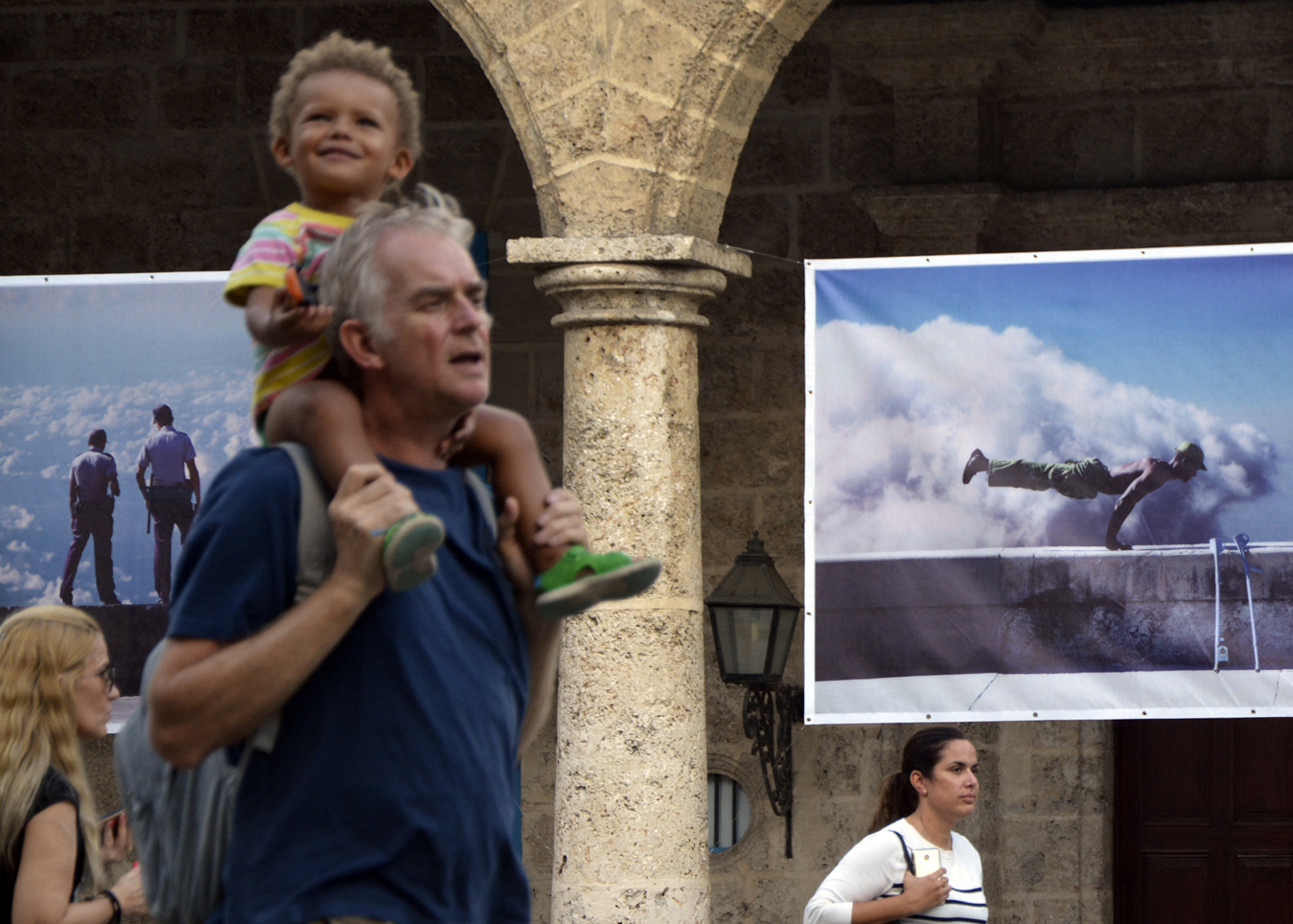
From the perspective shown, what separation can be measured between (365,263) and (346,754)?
46cm

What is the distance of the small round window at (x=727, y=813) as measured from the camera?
7055mm

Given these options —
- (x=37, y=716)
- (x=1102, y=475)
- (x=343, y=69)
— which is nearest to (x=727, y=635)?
(x=1102, y=475)

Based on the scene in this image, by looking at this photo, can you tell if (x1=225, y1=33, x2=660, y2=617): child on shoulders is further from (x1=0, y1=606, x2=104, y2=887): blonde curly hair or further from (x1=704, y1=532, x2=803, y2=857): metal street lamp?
(x1=704, y1=532, x2=803, y2=857): metal street lamp

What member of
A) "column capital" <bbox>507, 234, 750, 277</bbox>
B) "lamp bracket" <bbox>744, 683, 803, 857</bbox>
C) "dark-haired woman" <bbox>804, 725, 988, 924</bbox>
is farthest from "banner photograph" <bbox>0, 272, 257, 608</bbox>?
"dark-haired woman" <bbox>804, 725, 988, 924</bbox>

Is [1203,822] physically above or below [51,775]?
below

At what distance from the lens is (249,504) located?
160cm

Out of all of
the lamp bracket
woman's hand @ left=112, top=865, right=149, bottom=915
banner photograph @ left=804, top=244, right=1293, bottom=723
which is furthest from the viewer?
the lamp bracket

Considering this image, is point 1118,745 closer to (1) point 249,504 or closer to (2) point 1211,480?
(2) point 1211,480

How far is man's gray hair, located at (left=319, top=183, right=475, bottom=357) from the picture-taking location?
168 cm

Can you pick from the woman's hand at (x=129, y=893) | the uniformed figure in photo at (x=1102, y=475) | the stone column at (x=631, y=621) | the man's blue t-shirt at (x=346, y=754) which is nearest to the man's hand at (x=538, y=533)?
the man's blue t-shirt at (x=346, y=754)

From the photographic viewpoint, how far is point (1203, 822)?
720 cm

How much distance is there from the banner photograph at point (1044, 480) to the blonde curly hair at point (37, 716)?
2.44 metres

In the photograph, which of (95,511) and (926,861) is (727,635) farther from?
(926,861)

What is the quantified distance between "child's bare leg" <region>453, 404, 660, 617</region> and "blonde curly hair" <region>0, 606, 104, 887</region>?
1266mm
